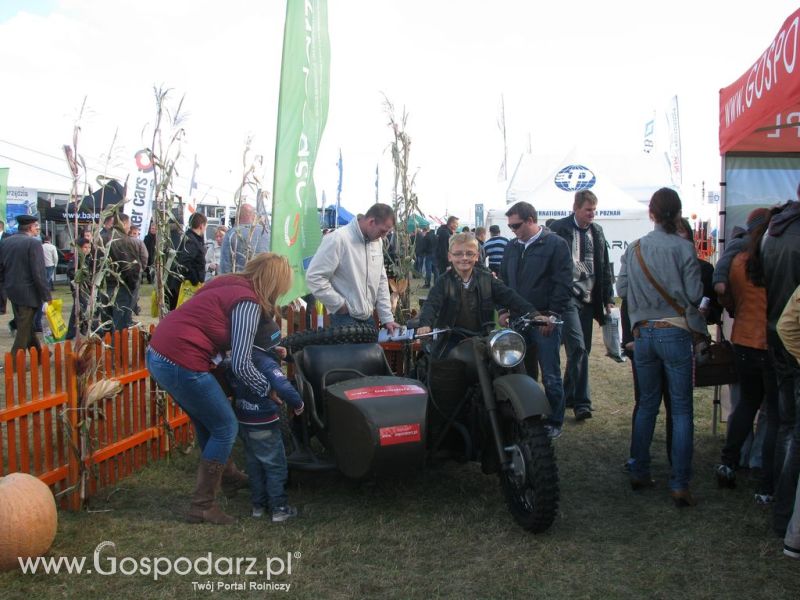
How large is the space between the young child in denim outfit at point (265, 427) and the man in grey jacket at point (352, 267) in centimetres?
125

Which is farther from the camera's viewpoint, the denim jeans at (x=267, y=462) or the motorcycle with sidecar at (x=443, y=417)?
the denim jeans at (x=267, y=462)

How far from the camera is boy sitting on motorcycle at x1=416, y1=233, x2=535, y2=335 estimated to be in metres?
4.61

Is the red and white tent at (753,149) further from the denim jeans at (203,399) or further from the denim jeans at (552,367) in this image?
the denim jeans at (203,399)

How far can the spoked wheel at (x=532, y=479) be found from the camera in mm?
3496

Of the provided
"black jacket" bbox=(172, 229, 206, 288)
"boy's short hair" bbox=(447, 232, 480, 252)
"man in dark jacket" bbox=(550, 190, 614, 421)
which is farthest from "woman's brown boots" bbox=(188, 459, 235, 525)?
"black jacket" bbox=(172, 229, 206, 288)

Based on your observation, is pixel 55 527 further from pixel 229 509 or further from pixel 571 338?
pixel 571 338

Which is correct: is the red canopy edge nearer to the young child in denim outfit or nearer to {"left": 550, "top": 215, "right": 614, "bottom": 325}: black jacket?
{"left": 550, "top": 215, "right": 614, "bottom": 325}: black jacket

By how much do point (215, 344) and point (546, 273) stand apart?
2796 millimetres

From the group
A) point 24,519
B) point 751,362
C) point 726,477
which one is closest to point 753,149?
point 751,362

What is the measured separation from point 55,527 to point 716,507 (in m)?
3.64

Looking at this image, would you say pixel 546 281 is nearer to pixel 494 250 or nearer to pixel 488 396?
pixel 488 396

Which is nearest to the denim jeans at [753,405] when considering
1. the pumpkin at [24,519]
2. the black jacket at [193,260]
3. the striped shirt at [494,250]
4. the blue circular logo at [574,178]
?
the pumpkin at [24,519]

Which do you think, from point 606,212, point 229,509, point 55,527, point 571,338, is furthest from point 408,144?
point 606,212

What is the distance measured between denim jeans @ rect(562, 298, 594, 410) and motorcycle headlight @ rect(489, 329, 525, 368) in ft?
6.82
